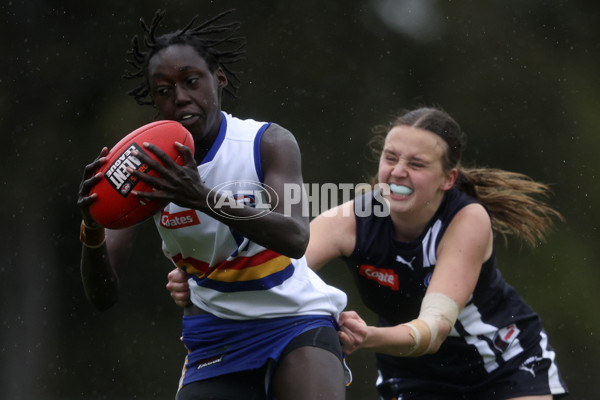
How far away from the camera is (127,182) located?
2.71 meters

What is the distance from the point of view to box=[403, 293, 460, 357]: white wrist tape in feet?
11.7

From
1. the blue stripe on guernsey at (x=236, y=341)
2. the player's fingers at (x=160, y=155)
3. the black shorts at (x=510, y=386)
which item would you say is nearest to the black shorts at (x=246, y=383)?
the blue stripe on guernsey at (x=236, y=341)

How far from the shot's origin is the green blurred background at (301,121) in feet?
25.0

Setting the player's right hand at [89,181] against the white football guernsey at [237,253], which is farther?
the white football guernsey at [237,253]

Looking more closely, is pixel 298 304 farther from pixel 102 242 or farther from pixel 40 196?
pixel 40 196

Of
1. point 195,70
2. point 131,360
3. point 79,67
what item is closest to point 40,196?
point 79,67

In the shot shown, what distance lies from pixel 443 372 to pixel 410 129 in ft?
3.60

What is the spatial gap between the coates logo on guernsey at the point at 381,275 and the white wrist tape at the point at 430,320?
0.91 feet

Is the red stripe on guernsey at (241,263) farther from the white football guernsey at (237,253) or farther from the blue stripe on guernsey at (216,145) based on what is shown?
the blue stripe on guernsey at (216,145)

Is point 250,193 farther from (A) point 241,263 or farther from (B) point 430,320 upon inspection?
(B) point 430,320

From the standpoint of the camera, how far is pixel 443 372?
404 cm

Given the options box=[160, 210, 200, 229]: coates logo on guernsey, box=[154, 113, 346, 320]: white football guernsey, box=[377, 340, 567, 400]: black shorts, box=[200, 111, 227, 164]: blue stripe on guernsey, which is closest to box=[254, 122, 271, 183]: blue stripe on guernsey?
box=[154, 113, 346, 320]: white football guernsey

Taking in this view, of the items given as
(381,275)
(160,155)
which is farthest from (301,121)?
(160,155)

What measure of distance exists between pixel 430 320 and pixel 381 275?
483mm
